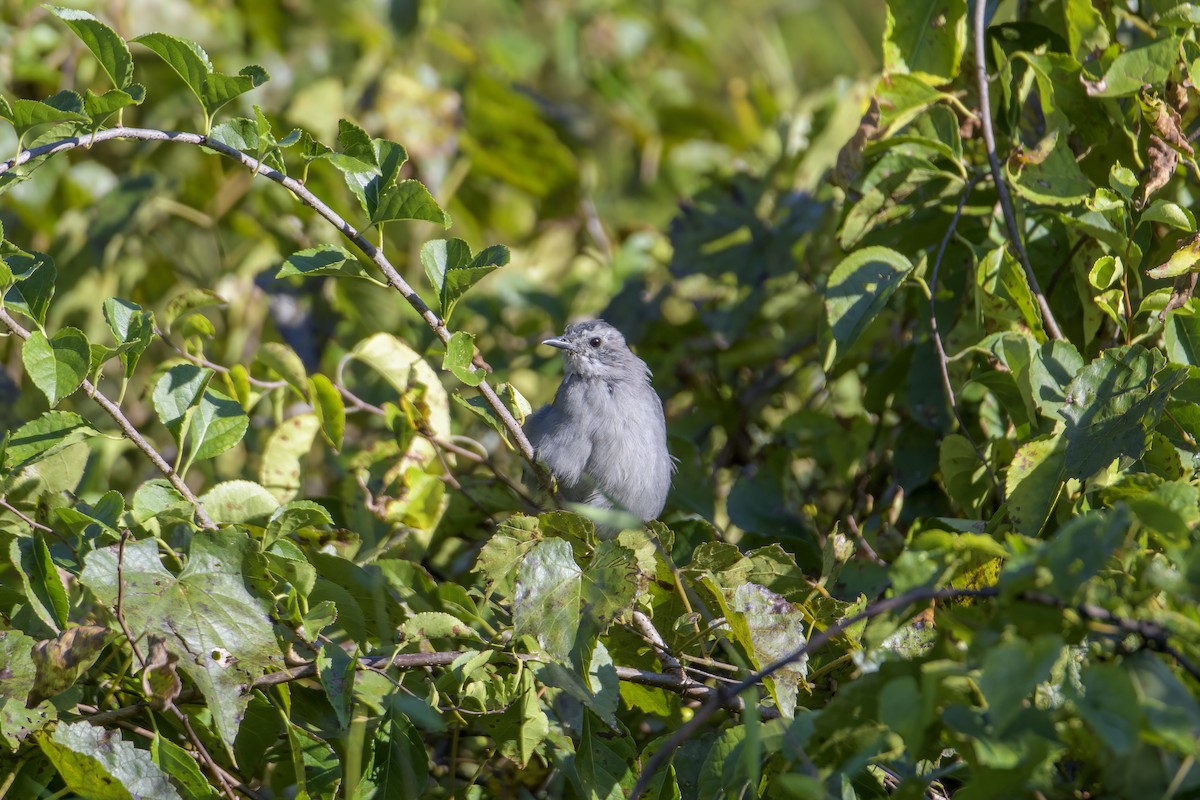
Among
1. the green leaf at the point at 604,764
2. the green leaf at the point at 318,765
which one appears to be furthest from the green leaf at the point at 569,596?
the green leaf at the point at 318,765

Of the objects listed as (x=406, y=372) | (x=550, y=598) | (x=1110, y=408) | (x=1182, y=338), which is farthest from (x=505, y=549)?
(x=1182, y=338)

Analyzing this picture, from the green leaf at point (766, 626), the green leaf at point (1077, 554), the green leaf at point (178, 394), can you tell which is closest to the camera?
the green leaf at point (1077, 554)

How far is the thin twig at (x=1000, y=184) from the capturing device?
8.76ft

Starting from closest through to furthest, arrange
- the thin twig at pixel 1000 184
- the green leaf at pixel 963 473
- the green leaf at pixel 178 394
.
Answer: the green leaf at pixel 178 394 → the thin twig at pixel 1000 184 → the green leaf at pixel 963 473

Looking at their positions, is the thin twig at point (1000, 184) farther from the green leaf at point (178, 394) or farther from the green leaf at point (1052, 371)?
the green leaf at point (178, 394)

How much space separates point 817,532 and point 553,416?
1.00 m

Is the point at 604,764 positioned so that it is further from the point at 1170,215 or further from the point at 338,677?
the point at 1170,215

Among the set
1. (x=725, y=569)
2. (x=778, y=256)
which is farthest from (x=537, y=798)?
(x=778, y=256)

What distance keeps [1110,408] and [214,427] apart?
6.69 feet

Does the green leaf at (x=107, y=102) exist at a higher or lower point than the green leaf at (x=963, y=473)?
higher

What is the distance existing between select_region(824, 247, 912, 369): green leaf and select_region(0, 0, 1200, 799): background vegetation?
0.01 metres

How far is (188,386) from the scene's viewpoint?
2520 millimetres

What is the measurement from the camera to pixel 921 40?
2.99 meters

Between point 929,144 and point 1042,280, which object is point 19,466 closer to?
point 929,144
